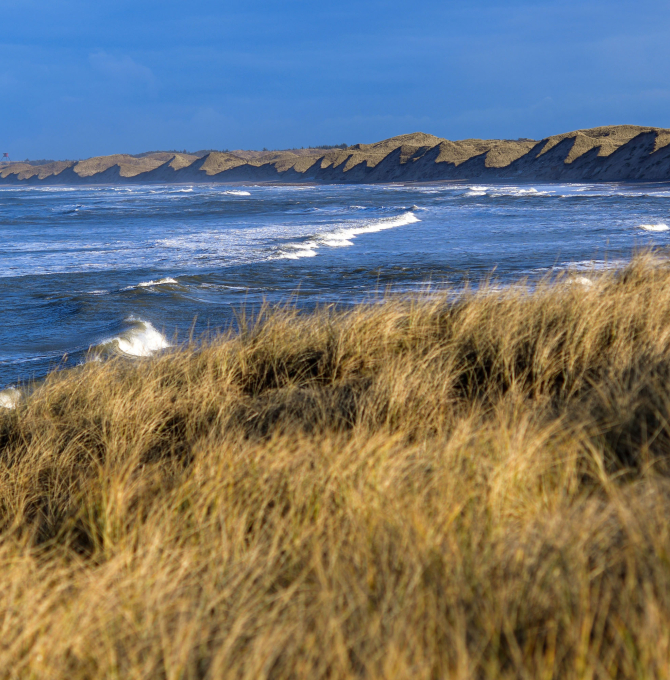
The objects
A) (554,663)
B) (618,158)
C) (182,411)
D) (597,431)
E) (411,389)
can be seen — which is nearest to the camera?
(554,663)

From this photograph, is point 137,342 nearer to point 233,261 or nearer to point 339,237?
point 233,261

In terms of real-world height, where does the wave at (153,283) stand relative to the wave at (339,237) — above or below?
below

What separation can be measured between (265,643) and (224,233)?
73.1 feet

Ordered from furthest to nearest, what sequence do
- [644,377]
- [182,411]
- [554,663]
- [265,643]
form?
1. [182,411]
2. [644,377]
3. [265,643]
4. [554,663]

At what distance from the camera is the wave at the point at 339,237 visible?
1714 cm

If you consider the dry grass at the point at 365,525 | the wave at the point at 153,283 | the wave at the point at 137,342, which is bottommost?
the wave at the point at 137,342

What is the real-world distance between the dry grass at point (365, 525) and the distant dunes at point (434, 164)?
61.7 metres

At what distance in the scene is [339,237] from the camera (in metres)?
20.2

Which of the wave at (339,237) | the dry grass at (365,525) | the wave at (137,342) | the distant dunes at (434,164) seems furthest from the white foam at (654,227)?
the distant dunes at (434,164)

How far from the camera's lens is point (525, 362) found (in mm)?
4137

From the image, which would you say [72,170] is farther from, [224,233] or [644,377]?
[644,377]

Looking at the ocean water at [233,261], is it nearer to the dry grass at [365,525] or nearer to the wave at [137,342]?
the wave at [137,342]

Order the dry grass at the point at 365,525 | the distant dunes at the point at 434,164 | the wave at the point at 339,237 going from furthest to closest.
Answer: the distant dunes at the point at 434,164
the wave at the point at 339,237
the dry grass at the point at 365,525

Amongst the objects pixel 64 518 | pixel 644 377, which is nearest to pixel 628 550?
pixel 644 377
